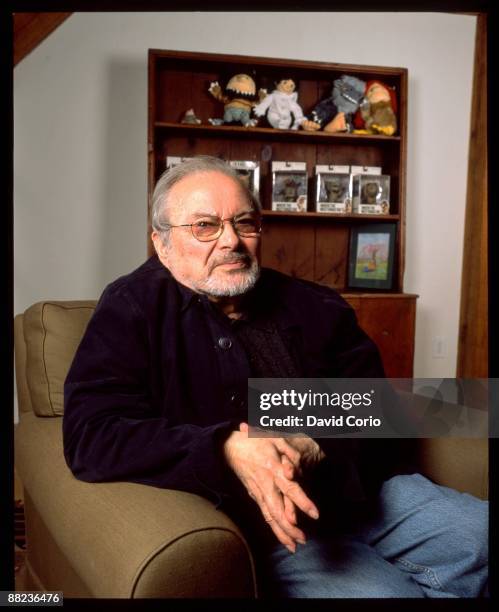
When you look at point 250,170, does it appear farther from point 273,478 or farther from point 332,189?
point 273,478

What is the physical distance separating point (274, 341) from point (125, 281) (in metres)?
0.28

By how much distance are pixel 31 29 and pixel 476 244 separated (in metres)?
2.03

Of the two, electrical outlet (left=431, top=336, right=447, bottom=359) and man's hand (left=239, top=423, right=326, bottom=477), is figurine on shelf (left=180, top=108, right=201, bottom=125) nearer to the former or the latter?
electrical outlet (left=431, top=336, right=447, bottom=359)

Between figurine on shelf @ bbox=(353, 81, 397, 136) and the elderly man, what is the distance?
4.81 ft

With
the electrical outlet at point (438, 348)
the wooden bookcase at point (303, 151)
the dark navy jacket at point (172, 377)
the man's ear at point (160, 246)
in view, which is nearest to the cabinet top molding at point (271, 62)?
the wooden bookcase at point (303, 151)

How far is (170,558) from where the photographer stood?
0.63 m

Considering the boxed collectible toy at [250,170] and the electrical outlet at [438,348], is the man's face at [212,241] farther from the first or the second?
the electrical outlet at [438,348]

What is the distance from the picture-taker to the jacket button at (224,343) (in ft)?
3.14

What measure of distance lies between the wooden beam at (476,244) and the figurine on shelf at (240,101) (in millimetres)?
1031

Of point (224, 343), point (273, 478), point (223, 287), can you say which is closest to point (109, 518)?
point (273, 478)

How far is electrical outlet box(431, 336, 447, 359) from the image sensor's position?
2.74 metres

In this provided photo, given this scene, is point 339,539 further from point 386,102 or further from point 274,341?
point 386,102

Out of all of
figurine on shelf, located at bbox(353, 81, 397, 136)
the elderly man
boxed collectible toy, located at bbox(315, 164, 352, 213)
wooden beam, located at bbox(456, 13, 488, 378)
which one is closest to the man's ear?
the elderly man
